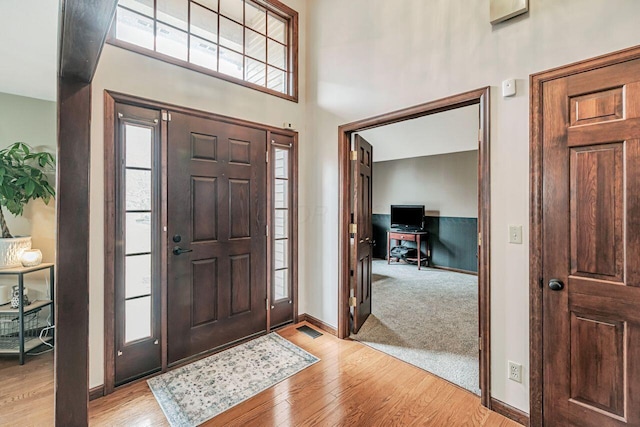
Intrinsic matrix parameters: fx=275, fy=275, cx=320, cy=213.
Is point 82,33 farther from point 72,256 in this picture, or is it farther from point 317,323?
point 317,323

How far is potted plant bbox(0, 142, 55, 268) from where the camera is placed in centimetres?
220

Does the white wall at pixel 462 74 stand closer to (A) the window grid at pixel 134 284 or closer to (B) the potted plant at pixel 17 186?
(A) the window grid at pixel 134 284

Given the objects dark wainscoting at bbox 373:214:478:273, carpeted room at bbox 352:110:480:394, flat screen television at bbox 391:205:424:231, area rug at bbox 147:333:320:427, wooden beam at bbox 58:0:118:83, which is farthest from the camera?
flat screen television at bbox 391:205:424:231

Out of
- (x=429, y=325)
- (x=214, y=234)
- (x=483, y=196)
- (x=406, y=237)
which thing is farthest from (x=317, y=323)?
(x=406, y=237)

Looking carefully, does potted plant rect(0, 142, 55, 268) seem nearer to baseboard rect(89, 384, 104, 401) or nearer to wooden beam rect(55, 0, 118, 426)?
baseboard rect(89, 384, 104, 401)

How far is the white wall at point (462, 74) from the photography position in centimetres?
160

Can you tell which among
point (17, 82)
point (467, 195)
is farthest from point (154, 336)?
point (467, 195)

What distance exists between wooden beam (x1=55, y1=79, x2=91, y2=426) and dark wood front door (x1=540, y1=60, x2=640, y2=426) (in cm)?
252

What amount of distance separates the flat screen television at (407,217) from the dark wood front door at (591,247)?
4714 mm

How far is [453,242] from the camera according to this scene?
5.93 m

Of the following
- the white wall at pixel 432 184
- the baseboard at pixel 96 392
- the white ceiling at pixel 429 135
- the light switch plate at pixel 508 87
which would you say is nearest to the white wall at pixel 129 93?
the baseboard at pixel 96 392

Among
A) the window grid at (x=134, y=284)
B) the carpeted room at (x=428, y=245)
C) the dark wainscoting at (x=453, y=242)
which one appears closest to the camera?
the window grid at (x=134, y=284)

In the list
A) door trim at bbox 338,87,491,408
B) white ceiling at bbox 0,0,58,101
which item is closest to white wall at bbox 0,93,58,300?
white ceiling at bbox 0,0,58,101

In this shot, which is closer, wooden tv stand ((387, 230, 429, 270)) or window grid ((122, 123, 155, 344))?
window grid ((122, 123, 155, 344))
